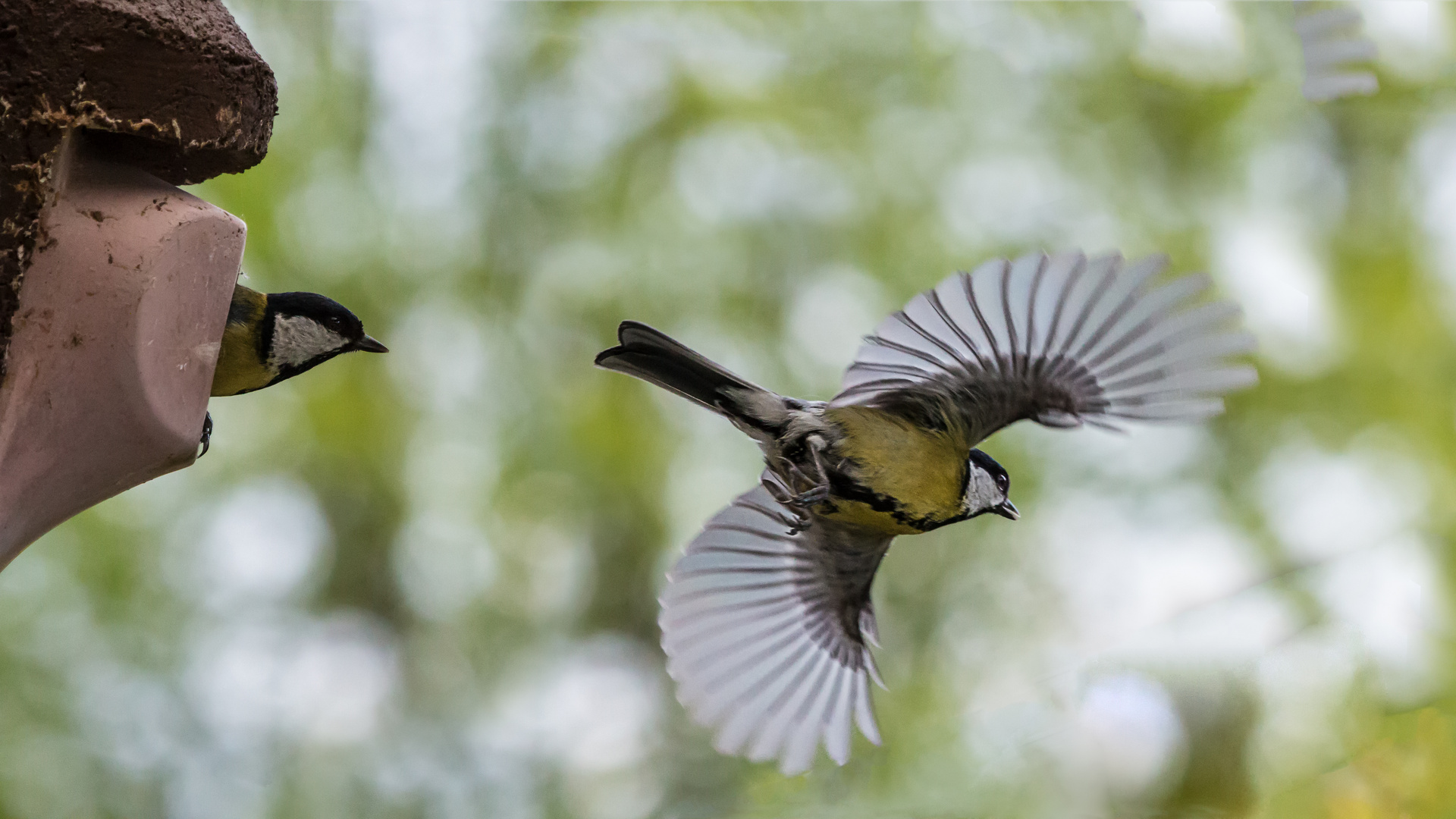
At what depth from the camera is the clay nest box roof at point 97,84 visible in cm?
91

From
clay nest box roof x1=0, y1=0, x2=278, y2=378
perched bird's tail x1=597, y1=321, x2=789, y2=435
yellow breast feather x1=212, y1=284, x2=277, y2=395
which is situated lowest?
yellow breast feather x1=212, y1=284, x2=277, y2=395

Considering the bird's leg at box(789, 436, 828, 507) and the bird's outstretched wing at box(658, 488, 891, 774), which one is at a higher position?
the bird's leg at box(789, 436, 828, 507)

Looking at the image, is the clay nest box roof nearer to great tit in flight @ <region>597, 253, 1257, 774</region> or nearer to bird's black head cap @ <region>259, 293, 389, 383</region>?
bird's black head cap @ <region>259, 293, 389, 383</region>

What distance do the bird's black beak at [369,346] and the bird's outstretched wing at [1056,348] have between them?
0.55 metres

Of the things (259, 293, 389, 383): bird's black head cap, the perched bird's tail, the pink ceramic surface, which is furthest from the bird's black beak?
the pink ceramic surface

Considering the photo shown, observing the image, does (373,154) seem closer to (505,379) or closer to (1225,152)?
(505,379)

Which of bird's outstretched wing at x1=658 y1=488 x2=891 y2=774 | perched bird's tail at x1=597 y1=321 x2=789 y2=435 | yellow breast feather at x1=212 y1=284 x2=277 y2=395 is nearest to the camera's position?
yellow breast feather at x1=212 y1=284 x2=277 y2=395

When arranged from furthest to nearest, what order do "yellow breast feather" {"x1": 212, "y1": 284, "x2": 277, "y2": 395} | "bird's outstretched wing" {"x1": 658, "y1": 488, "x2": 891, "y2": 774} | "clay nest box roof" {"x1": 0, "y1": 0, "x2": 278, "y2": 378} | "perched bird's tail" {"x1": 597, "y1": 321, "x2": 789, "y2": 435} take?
"bird's outstretched wing" {"x1": 658, "y1": 488, "x2": 891, "y2": 774} → "perched bird's tail" {"x1": 597, "y1": 321, "x2": 789, "y2": 435} → "yellow breast feather" {"x1": 212, "y1": 284, "x2": 277, "y2": 395} → "clay nest box roof" {"x1": 0, "y1": 0, "x2": 278, "y2": 378}

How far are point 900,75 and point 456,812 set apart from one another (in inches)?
118

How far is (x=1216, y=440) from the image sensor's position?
4543mm

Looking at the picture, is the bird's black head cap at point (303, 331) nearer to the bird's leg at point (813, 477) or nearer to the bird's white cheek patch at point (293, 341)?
the bird's white cheek patch at point (293, 341)

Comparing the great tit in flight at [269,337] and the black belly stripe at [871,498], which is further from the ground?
the black belly stripe at [871,498]

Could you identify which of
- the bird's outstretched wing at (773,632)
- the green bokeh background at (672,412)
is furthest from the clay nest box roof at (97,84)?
the green bokeh background at (672,412)

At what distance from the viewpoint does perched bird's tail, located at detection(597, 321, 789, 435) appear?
141 centimetres
